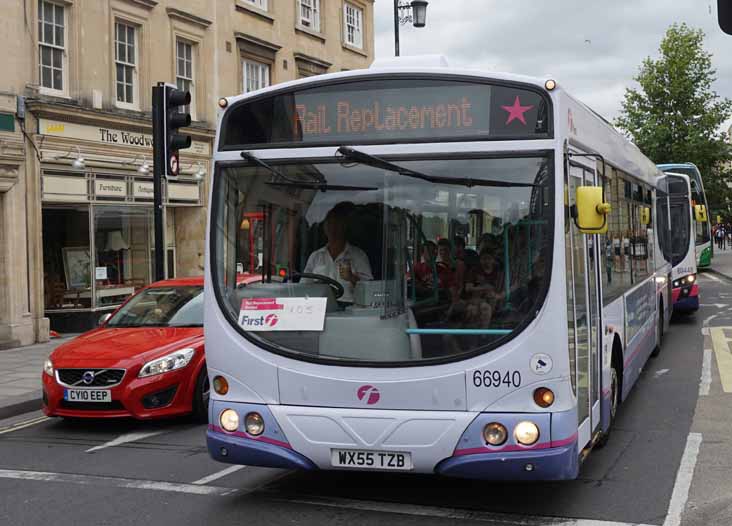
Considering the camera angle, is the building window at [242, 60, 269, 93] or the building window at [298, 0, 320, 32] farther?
the building window at [298, 0, 320, 32]

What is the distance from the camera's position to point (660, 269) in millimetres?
13516

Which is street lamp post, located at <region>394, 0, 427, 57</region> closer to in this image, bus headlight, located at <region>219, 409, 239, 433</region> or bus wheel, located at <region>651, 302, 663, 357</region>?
bus wheel, located at <region>651, 302, 663, 357</region>

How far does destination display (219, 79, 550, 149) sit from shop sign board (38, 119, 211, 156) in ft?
41.2

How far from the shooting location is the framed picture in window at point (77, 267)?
61.1 feet

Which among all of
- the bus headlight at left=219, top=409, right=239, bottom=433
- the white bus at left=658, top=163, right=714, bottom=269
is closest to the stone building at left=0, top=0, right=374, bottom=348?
the bus headlight at left=219, top=409, right=239, bottom=433

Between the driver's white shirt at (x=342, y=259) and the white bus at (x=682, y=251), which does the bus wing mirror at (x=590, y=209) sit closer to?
the driver's white shirt at (x=342, y=259)

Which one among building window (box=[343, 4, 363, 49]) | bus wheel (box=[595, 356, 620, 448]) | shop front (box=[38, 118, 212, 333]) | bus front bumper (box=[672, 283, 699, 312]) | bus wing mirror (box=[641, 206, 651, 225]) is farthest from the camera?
building window (box=[343, 4, 363, 49])

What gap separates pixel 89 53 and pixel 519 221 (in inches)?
602

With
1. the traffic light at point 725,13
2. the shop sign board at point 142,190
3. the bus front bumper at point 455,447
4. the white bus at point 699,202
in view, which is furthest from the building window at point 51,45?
the white bus at point 699,202

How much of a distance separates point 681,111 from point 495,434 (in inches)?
1643

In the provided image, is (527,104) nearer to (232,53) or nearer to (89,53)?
(89,53)

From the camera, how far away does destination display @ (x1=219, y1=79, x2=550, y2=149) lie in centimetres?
559

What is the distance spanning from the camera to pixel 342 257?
5.75 m

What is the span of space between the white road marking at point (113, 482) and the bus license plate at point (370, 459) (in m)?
1.26
